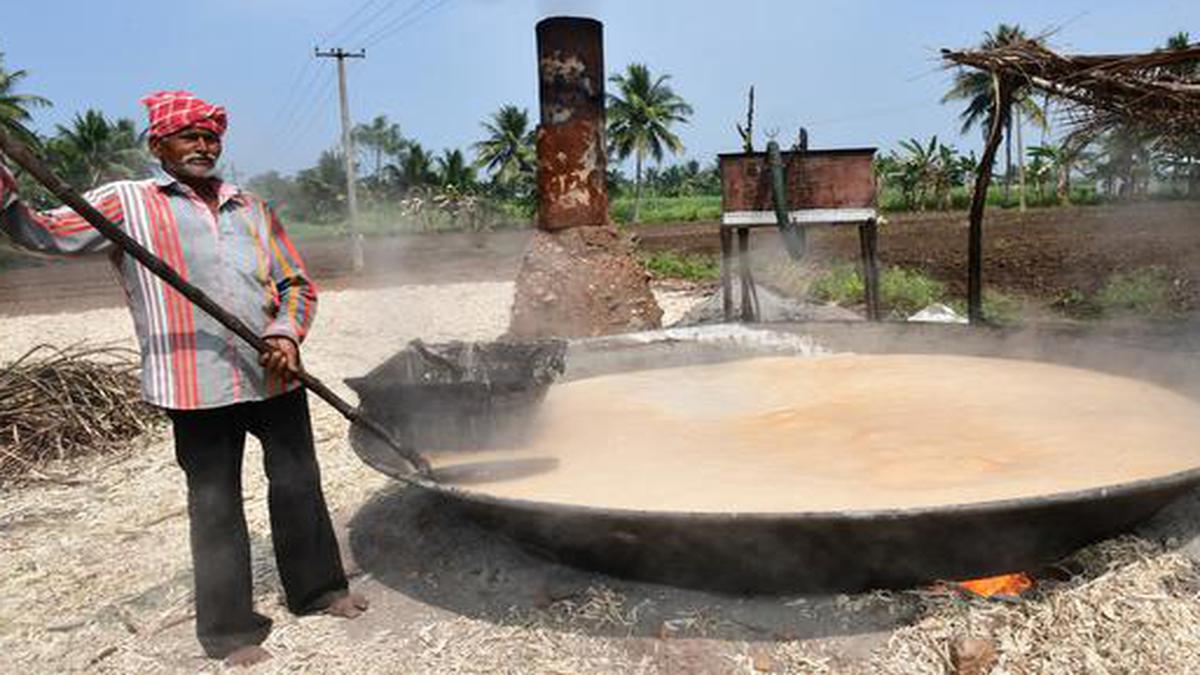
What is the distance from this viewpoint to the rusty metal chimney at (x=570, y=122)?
18.7 feet

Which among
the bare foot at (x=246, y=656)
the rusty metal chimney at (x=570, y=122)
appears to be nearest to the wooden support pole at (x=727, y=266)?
the rusty metal chimney at (x=570, y=122)

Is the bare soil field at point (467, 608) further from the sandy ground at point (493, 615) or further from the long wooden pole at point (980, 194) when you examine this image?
the long wooden pole at point (980, 194)

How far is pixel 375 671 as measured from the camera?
93.6 inches

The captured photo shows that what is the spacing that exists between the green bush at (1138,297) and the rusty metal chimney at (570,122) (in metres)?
5.35

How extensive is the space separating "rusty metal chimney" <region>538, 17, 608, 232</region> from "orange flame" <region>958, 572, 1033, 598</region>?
3.93m

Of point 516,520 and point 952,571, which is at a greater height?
point 516,520

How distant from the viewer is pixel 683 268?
14570mm

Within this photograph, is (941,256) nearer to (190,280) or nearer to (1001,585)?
(1001,585)

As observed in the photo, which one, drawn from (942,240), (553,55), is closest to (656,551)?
(553,55)

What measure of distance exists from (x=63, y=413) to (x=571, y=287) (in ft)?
10.2

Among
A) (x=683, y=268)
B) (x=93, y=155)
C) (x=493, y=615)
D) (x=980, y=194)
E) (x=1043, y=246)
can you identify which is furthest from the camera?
(x=93, y=155)

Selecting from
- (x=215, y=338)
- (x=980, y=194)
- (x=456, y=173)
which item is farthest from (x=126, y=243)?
(x=456, y=173)

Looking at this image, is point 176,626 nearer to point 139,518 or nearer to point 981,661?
point 139,518

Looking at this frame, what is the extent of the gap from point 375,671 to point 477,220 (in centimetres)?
3551
